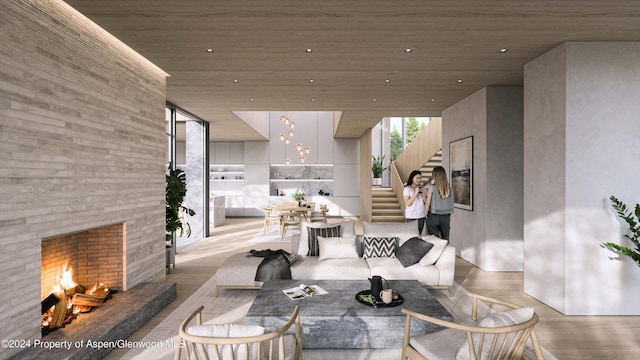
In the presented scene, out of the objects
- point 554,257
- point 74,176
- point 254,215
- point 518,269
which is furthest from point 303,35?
point 254,215

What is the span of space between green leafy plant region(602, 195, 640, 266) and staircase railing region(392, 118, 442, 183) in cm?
543

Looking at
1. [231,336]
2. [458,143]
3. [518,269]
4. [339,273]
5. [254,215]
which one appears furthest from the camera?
[254,215]

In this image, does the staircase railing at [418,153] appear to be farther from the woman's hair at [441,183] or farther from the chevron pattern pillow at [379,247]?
the chevron pattern pillow at [379,247]

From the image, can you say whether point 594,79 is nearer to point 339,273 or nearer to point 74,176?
point 339,273

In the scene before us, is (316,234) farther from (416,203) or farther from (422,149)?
(422,149)

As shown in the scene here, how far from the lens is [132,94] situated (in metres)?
3.84

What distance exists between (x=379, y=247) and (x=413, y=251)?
1.52 feet

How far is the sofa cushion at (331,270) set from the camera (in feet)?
13.0

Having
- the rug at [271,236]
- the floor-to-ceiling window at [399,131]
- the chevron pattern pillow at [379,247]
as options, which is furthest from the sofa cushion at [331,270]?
the floor-to-ceiling window at [399,131]

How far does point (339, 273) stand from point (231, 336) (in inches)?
94.2

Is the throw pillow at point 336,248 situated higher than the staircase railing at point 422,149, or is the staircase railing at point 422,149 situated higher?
the staircase railing at point 422,149

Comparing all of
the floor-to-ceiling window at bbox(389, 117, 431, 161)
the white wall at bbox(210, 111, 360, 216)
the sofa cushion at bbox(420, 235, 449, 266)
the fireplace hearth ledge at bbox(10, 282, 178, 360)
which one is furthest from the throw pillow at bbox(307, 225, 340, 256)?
the floor-to-ceiling window at bbox(389, 117, 431, 161)

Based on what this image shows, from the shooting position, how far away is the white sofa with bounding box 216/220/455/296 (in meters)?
3.98

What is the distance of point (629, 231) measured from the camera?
346cm
